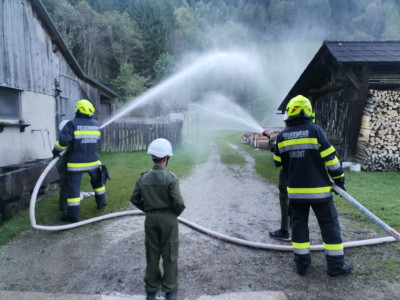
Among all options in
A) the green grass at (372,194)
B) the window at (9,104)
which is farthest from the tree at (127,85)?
the green grass at (372,194)

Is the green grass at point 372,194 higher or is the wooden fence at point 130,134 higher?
the wooden fence at point 130,134

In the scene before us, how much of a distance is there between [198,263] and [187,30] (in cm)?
5093

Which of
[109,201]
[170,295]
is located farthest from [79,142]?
[170,295]

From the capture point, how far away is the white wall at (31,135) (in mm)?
5957

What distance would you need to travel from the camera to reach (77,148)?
4.29 m

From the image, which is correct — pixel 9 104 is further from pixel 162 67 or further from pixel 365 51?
pixel 162 67

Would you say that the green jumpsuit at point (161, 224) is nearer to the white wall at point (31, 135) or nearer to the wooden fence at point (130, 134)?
the white wall at point (31, 135)

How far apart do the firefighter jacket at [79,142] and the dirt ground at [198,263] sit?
3.35ft

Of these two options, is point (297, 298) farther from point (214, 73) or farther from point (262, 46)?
point (262, 46)

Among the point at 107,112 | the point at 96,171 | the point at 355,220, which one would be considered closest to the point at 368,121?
the point at 355,220

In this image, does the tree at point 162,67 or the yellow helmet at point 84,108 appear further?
the tree at point 162,67

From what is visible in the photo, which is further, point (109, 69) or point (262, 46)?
point (262, 46)

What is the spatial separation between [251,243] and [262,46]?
68.8m

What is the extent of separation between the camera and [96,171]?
465 cm
